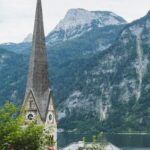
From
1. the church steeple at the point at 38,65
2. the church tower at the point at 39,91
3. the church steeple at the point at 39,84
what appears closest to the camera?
the church tower at the point at 39,91

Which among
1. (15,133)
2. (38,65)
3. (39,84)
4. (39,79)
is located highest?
(38,65)

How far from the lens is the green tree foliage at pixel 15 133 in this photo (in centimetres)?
2623

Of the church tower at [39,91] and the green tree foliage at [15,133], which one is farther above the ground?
the church tower at [39,91]

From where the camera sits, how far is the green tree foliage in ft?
86.1

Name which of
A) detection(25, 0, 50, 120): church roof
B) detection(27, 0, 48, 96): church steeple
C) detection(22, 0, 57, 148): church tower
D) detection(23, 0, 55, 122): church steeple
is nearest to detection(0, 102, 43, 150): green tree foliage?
detection(22, 0, 57, 148): church tower

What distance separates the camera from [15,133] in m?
26.6

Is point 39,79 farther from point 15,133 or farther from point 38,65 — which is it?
point 15,133

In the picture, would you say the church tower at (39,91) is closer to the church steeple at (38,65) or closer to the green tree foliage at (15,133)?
the church steeple at (38,65)

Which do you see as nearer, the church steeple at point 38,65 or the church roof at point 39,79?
the church roof at point 39,79

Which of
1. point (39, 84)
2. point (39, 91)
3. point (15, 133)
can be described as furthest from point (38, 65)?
point (15, 133)

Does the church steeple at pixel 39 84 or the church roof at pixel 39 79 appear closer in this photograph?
the church steeple at pixel 39 84

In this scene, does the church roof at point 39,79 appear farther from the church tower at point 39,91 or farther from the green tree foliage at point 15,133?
the green tree foliage at point 15,133

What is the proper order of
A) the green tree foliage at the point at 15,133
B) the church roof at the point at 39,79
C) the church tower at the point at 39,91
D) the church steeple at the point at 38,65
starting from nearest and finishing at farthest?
the green tree foliage at the point at 15,133
the church tower at the point at 39,91
the church roof at the point at 39,79
the church steeple at the point at 38,65

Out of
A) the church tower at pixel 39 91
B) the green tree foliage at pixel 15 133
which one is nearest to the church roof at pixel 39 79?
the church tower at pixel 39 91
